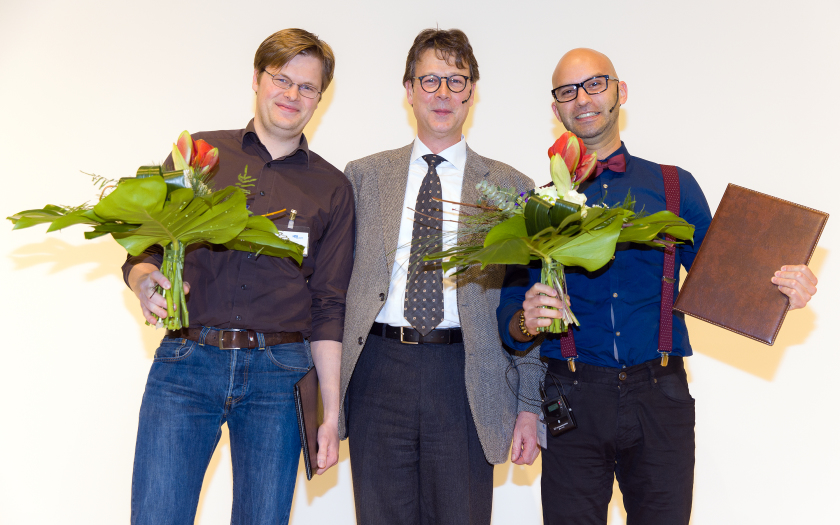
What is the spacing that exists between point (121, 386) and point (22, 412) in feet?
1.63

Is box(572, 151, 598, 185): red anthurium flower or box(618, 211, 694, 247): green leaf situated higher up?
box(572, 151, 598, 185): red anthurium flower

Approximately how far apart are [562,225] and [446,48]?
1.11 metres

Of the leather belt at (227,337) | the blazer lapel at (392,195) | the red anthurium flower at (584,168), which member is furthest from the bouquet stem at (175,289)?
the red anthurium flower at (584,168)

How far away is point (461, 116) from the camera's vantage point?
2.43m

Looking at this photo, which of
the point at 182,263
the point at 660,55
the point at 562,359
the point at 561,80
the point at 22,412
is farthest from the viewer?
the point at 660,55

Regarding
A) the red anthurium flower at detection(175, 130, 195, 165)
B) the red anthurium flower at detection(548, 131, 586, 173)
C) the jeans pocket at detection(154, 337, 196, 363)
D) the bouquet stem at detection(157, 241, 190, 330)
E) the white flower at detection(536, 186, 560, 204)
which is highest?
the red anthurium flower at detection(548, 131, 586, 173)

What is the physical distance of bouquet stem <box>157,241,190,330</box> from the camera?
6.10 feet

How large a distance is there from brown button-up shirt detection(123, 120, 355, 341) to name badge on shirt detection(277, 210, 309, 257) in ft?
0.04

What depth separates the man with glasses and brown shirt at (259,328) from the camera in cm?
190

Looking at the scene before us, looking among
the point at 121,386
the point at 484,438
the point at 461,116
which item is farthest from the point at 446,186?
the point at 121,386

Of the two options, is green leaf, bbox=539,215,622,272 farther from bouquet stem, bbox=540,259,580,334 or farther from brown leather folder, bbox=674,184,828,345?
brown leather folder, bbox=674,184,828,345

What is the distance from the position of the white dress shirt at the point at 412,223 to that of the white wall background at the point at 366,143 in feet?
3.33

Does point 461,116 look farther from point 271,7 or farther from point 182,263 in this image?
point 271,7

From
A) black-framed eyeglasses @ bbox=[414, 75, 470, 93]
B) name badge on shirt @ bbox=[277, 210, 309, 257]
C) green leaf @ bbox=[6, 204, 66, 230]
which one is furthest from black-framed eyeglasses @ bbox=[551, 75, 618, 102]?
green leaf @ bbox=[6, 204, 66, 230]
